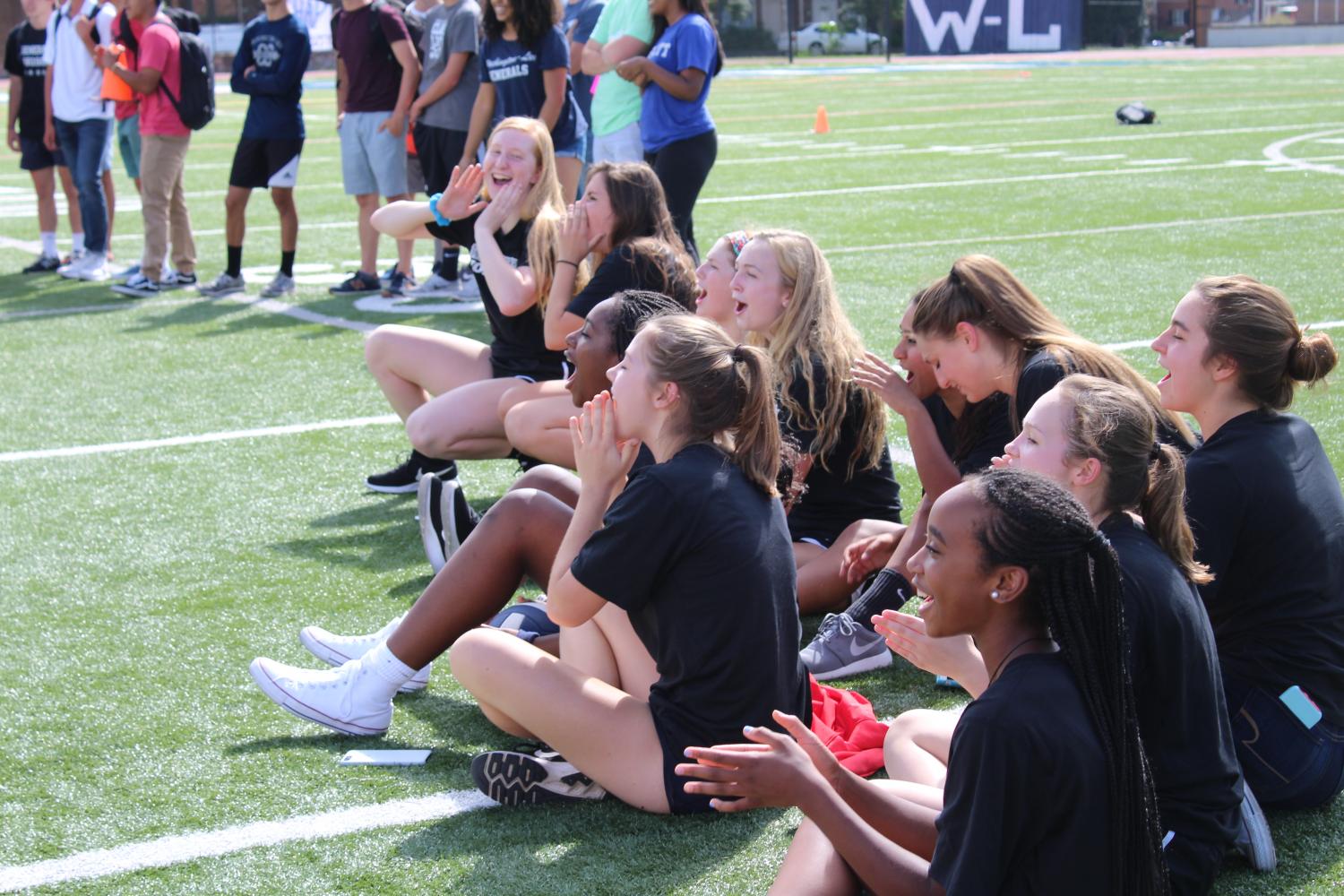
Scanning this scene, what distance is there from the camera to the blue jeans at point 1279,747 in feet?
10.4

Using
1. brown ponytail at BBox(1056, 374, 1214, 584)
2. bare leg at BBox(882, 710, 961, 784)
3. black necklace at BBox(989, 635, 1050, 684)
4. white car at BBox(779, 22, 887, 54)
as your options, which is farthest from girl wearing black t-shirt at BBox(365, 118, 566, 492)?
white car at BBox(779, 22, 887, 54)

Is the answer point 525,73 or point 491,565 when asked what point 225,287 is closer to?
point 525,73

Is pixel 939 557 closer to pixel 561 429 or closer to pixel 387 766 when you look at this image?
pixel 387 766

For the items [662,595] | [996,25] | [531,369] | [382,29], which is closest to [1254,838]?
[662,595]

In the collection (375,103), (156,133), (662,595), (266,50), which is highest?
(266,50)

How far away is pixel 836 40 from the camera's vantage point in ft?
187

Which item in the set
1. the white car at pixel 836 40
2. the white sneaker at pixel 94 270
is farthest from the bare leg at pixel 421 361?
the white car at pixel 836 40

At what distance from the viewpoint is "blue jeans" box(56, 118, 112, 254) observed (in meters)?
11.7

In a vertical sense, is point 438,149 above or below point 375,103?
below

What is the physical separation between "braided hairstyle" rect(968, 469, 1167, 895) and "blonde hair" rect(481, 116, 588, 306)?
3.61 meters

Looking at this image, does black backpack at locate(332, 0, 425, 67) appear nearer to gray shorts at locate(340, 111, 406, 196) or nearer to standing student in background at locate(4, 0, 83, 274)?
gray shorts at locate(340, 111, 406, 196)

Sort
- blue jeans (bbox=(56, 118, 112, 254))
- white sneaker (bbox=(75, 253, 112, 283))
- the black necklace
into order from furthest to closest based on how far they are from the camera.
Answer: white sneaker (bbox=(75, 253, 112, 283)), blue jeans (bbox=(56, 118, 112, 254)), the black necklace

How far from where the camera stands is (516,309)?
5934 mm

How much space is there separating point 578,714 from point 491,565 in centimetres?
62
